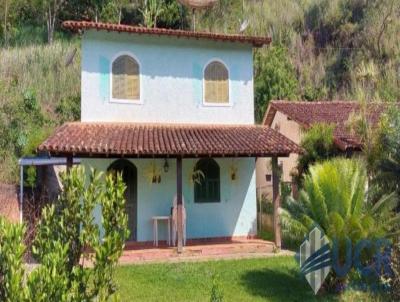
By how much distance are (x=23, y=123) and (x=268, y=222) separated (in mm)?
16056

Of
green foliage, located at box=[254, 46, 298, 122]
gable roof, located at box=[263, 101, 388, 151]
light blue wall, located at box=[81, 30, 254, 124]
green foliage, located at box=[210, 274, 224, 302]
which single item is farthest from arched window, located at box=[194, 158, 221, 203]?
green foliage, located at box=[254, 46, 298, 122]

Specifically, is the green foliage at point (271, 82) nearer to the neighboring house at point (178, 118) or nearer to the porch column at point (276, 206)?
the neighboring house at point (178, 118)

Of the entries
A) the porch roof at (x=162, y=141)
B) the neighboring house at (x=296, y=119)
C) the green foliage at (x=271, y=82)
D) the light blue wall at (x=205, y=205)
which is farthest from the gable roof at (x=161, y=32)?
the green foliage at (x=271, y=82)

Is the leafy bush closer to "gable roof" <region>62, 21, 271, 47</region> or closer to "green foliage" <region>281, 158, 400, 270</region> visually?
"green foliage" <region>281, 158, 400, 270</region>

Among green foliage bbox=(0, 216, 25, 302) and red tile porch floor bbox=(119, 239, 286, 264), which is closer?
green foliage bbox=(0, 216, 25, 302)

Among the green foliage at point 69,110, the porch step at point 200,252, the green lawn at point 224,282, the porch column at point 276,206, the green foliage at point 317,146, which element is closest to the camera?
the green lawn at point 224,282

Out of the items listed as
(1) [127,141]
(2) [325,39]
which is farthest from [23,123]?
(2) [325,39]

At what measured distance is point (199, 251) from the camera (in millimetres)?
15766

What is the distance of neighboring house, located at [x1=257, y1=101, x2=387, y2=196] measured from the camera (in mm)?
22406

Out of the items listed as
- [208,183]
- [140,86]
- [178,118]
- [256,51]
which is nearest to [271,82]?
[256,51]

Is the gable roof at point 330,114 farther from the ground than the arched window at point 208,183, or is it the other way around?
the gable roof at point 330,114

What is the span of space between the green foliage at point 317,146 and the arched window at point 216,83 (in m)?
3.48

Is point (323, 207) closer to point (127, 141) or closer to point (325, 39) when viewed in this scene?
point (127, 141)

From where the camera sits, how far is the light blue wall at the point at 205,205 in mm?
17094
